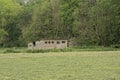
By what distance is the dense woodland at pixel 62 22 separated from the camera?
239 ft

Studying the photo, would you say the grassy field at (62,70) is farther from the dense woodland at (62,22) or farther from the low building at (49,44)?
the dense woodland at (62,22)

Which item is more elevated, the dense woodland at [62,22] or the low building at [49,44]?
the dense woodland at [62,22]

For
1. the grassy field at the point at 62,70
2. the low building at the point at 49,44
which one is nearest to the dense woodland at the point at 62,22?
the low building at the point at 49,44

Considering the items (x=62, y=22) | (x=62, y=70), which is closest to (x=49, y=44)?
(x=62, y=22)

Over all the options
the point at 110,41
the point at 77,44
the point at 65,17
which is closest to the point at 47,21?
the point at 65,17

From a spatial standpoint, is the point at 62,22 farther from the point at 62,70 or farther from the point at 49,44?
the point at 62,70

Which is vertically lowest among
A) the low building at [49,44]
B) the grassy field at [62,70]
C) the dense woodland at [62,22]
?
the grassy field at [62,70]

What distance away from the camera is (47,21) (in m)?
83.1

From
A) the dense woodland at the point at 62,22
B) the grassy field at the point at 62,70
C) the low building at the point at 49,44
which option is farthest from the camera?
the low building at the point at 49,44

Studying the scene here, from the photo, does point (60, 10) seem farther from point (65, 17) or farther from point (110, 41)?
point (110, 41)

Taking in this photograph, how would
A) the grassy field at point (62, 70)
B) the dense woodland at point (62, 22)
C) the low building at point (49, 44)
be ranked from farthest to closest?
the low building at point (49, 44) → the dense woodland at point (62, 22) → the grassy field at point (62, 70)

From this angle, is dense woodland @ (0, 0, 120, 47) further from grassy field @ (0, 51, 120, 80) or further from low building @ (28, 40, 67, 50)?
grassy field @ (0, 51, 120, 80)

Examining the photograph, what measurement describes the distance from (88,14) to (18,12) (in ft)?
88.9

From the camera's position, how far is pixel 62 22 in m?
83.1
